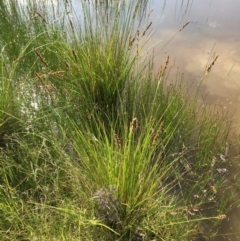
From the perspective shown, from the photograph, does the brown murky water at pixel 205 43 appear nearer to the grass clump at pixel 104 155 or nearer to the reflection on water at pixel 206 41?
the reflection on water at pixel 206 41

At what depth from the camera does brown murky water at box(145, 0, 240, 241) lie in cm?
266

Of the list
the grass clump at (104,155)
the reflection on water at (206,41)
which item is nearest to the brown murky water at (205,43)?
the reflection on water at (206,41)

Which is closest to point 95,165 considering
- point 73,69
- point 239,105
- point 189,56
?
point 73,69

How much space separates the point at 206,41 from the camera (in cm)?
319

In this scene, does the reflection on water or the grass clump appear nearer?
the grass clump

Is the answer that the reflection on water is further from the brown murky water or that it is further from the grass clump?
the grass clump

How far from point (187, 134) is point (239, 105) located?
65 centimetres

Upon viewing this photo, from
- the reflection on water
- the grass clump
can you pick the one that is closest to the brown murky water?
the reflection on water

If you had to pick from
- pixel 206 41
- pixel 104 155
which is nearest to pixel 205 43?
pixel 206 41

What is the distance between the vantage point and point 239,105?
8.20 feet

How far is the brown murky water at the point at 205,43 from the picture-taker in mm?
2662

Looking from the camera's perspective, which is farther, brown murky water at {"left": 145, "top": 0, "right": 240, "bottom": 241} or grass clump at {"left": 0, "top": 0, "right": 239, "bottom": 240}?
brown murky water at {"left": 145, "top": 0, "right": 240, "bottom": 241}

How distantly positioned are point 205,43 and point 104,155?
6.85 feet

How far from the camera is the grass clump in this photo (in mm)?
1450
